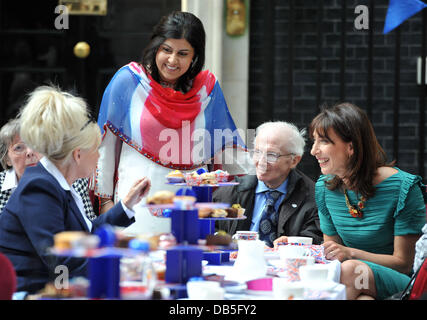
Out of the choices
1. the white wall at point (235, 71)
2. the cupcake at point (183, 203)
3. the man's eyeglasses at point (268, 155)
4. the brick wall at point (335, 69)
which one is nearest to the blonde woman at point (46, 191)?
the cupcake at point (183, 203)

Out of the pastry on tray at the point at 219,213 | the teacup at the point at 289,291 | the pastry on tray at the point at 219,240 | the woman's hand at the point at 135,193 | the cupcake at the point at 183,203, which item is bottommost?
the teacup at the point at 289,291

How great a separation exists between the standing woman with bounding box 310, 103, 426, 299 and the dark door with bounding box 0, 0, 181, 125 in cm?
270

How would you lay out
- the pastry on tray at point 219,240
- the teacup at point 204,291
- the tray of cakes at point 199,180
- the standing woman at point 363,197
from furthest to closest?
the standing woman at point 363,197
the tray of cakes at point 199,180
the pastry on tray at point 219,240
the teacup at point 204,291

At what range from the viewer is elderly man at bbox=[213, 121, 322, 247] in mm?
3334

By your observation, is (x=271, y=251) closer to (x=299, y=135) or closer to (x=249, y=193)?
(x=249, y=193)

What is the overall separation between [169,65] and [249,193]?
30.3 inches

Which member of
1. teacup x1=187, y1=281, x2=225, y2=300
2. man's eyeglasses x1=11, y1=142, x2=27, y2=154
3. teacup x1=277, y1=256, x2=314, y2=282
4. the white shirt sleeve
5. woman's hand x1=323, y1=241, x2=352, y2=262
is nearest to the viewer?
teacup x1=187, y1=281, x2=225, y2=300

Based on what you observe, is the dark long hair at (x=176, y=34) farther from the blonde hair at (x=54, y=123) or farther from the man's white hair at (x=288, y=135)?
the blonde hair at (x=54, y=123)

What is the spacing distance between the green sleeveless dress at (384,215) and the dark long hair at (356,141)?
0.06m

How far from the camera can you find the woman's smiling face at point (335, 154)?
10.2 feet

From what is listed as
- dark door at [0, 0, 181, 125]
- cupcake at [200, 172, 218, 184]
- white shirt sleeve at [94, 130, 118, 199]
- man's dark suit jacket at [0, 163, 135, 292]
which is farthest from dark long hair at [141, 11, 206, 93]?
dark door at [0, 0, 181, 125]

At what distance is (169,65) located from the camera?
3.46 meters

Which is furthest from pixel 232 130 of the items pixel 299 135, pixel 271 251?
pixel 271 251

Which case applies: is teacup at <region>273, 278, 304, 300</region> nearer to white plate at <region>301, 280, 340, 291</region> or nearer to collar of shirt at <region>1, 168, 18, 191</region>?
white plate at <region>301, 280, 340, 291</region>
